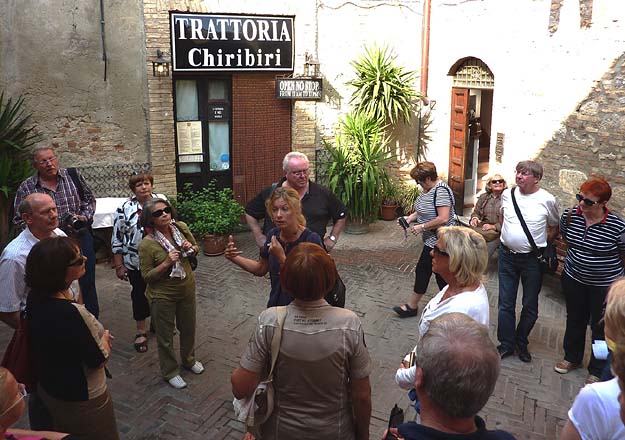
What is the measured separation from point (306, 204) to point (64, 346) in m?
2.55

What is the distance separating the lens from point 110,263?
8211 mm

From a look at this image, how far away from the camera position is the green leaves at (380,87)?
9.80m

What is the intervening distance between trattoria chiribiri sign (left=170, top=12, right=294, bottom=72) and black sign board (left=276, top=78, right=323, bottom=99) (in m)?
0.30

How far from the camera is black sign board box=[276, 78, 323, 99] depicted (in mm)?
9562

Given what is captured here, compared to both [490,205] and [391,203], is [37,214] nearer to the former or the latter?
[490,205]

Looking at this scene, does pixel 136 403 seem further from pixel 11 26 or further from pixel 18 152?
pixel 11 26

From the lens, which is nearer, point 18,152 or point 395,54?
point 18,152

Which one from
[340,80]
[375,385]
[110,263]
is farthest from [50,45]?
[375,385]

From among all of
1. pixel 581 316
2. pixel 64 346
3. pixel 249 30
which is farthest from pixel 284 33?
pixel 64 346

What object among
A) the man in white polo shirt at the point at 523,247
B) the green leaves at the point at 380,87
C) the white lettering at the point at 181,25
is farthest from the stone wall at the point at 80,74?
the man in white polo shirt at the point at 523,247

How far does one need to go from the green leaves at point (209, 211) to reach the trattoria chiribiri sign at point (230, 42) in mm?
1935

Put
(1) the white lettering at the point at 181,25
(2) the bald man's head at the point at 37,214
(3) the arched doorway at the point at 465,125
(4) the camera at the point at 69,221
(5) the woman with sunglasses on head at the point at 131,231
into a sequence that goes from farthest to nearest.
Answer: (3) the arched doorway at the point at 465,125 < (1) the white lettering at the point at 181,25 < (5) the woman with sunglasses on head at the point at 131,231 < (4) the camera at the point at 69,221 < (2) the bald man's head at the point at 37,214

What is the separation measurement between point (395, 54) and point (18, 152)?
6393 millimetres

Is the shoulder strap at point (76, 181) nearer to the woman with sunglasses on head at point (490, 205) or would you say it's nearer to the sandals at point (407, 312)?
the sandals at point (407, 312)
